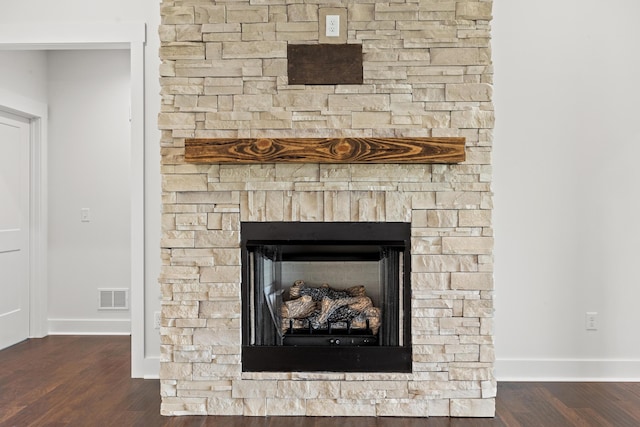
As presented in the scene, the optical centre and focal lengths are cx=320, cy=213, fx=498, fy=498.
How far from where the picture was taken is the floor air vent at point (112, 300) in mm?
4152

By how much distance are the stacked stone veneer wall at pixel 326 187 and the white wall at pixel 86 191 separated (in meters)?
1.96

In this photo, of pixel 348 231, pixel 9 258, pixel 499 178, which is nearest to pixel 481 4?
pixel 499 178

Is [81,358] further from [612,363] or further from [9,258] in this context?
[612,363]

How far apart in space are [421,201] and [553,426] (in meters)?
1.17

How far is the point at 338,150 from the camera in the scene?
228cm

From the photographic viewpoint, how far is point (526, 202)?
288 centimetres

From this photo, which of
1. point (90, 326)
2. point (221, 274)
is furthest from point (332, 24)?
point (90, 326)

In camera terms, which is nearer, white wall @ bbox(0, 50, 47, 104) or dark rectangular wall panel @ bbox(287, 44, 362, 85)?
dark rectangular wall panel @ bbox(287, 44, 362, 85)

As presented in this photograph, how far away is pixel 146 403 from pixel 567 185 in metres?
2.59

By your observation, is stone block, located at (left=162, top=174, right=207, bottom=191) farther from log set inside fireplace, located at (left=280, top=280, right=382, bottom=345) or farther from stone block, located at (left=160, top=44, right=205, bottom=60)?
log set inside fireplace, located at (left=280, top=280, right=382, bottom=345)

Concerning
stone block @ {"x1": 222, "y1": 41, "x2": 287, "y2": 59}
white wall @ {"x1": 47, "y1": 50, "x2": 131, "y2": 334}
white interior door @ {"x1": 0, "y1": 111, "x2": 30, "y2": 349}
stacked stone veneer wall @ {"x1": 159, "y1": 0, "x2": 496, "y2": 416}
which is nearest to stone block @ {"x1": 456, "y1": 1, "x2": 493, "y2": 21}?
stacked stone veneer wall @ {"x1": 159, "y1": 0, "x2": 496, "y2": 416}

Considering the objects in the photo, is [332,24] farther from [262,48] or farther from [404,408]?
[404,408]

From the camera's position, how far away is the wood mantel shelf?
227 centimetres

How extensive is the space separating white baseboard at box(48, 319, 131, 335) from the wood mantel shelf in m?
2.47
